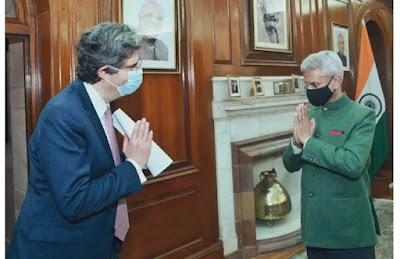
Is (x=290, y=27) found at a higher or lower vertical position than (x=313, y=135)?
higher

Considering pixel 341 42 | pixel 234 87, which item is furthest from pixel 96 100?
pixel 341 42

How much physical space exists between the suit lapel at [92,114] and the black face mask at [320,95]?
107 cm

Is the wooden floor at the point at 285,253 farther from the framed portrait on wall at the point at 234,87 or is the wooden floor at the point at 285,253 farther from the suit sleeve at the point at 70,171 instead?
the suit sleeve at the point at 70,171

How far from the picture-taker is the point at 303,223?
2006mm

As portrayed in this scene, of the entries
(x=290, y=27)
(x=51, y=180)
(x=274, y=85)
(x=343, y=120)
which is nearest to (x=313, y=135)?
(x=343, y=120)

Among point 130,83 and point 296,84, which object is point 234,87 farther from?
point 130,83

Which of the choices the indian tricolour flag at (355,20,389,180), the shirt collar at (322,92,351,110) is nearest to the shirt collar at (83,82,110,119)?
the shirt collar at (322,92,351,110)

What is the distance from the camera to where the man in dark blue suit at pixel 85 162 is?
1.25m

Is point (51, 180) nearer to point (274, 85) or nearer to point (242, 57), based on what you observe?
point (242, 57)

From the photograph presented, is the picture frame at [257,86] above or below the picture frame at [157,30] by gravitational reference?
below

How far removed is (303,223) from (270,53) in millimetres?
2283

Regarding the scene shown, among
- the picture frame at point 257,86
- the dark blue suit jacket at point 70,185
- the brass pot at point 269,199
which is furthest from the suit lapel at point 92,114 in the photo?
the brass pot at point 269,199

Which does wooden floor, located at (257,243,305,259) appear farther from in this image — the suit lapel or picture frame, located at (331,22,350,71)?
picture frame, located at (331,22,350,71)

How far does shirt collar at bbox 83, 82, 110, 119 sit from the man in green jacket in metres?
0.96
